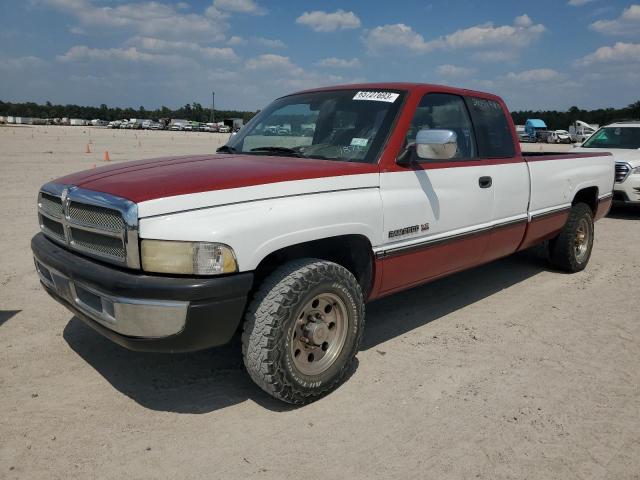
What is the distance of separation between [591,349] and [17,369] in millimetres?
3995

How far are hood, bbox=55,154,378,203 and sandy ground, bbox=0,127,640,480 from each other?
4.10 ft

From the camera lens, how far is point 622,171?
30.5 feet

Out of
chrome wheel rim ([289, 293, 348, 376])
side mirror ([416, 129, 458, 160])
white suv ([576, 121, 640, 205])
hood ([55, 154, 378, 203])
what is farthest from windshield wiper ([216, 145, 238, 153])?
white suv ([576, 121, 640, 205])

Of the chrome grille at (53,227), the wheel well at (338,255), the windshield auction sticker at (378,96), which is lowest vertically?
the wheel well at (338,255)

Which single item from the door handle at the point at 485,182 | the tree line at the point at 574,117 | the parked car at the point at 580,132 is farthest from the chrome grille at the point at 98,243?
the tree line at the point at 574,117

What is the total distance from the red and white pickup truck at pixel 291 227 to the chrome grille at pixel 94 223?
1cm

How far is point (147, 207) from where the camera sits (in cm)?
249

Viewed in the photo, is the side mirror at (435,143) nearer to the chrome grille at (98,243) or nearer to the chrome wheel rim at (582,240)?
the chrome grille at (98,243)

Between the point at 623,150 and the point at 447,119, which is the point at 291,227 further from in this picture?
the point at 623,150

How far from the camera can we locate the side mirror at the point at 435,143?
10.6 ft

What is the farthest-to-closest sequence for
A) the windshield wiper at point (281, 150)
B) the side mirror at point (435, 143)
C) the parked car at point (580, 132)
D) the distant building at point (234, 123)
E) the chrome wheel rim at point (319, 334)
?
1. the parked car at point (580, 132)
2. the distant building at point (234, 123)
3. the windshield wiper at point (281, 150)
4. the side mirror at point (435, 143)
5. the chrome wheel rim at point (319, 334)

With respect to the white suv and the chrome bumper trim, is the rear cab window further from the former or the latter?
the white suv

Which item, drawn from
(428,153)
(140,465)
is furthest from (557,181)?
(140,465)

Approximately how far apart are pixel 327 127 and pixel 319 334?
1.55 metres
